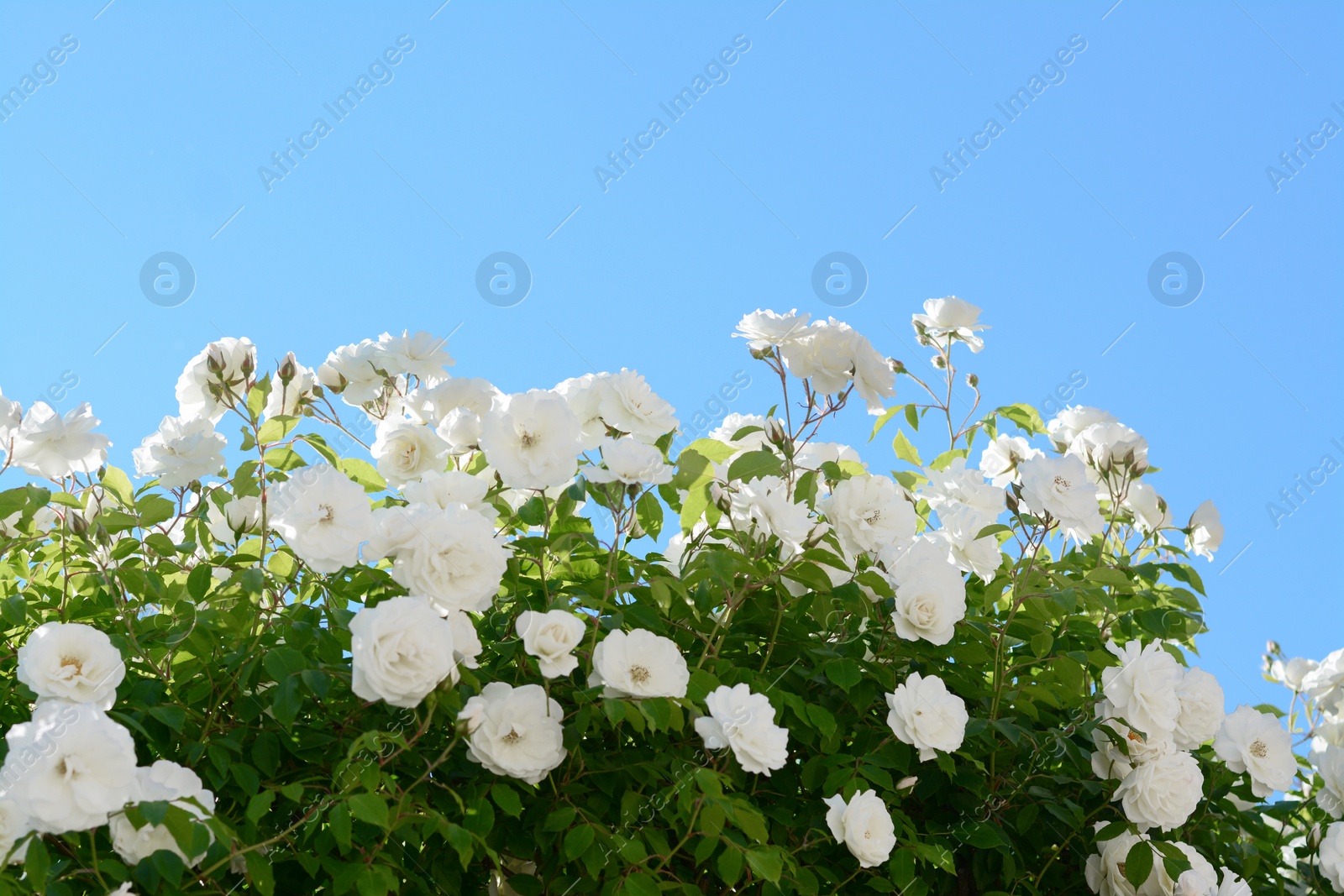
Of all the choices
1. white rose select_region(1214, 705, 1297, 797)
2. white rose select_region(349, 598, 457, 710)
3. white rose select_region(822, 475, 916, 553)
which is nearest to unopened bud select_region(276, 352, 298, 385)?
white rose select_region(349, 598, 457, 710)

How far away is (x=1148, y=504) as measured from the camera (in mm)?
2539

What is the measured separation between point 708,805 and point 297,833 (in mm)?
627

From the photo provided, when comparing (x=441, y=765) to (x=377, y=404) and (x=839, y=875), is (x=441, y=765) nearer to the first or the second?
(x=839, y=875)

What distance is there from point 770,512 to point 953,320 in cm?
110

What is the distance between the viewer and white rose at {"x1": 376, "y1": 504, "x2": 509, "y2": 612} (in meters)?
1.60

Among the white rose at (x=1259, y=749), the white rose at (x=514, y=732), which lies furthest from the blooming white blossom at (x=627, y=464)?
the white rose at (x=1259, y=749)

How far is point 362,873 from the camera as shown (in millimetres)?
1483

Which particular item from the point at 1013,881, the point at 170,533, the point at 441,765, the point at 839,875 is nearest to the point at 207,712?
the point at 441,765

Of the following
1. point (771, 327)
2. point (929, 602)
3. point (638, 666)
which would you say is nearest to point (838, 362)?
point (771, 327)

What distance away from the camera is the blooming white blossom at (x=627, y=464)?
5.77ft

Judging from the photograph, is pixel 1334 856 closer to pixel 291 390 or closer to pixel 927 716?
pixel 927 716

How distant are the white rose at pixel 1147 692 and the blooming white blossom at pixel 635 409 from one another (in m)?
0.93

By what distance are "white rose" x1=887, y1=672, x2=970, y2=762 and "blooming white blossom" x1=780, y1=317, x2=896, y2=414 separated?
0.58 meters

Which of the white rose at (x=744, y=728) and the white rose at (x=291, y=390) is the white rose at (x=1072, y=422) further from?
the white rose at (x=291, y=390)
